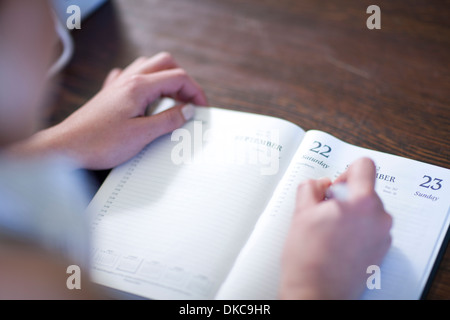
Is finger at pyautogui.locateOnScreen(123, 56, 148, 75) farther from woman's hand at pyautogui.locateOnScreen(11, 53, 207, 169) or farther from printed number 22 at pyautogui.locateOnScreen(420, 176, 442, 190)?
printed number 22 at pyautogui.locateOnScreen(420, 176, 442, 190)

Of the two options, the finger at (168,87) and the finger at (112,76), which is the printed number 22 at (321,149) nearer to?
the finger at (168,87)

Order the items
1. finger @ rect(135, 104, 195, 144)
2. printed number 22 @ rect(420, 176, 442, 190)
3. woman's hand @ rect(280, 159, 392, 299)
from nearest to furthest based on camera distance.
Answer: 1. woman's hand @ rect(280, 159, 392, 299)
2. printed number 22 @ rect(420, 176, 442, 190)
3. finger @ rect(135, 104, 195, 144)

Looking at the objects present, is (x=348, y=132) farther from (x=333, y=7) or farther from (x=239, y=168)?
(x=333, y=7)

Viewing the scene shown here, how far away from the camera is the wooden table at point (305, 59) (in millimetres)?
774

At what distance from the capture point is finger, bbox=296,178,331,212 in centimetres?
57

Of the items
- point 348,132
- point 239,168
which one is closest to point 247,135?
point 239,168

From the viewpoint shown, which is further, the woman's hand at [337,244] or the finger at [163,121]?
the finger at [163,121]

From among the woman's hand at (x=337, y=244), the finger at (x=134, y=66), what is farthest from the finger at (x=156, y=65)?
the woman's hand at (x=337, y=244)

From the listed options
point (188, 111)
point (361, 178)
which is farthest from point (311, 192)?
point (188, 111)

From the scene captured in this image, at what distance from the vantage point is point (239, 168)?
0.68m

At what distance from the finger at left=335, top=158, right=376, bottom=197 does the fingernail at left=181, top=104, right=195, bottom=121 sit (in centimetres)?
31

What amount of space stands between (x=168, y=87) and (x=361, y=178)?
0.39 metres

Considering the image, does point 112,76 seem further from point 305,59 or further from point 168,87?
point 305,59

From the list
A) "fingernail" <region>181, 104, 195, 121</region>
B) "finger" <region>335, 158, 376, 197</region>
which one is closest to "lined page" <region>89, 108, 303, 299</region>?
"fingernail" <region>181, 104, 195, 121</region>
